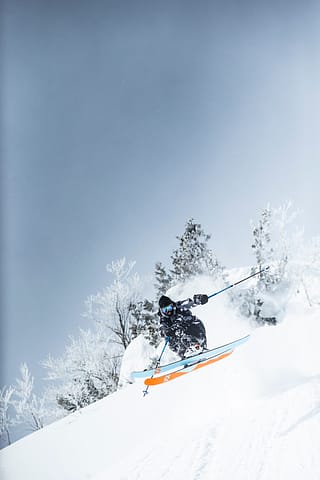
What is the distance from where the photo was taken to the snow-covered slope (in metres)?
3.38

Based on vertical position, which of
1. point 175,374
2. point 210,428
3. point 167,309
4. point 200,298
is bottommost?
point 210,428

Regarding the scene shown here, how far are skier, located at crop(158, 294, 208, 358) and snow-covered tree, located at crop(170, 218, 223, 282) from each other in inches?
467

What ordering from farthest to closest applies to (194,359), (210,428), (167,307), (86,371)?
(86,371)
(194,359)
(167,307)
(210,428)

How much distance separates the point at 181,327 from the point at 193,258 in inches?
497

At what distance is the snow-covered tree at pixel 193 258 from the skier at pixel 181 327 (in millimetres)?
11851

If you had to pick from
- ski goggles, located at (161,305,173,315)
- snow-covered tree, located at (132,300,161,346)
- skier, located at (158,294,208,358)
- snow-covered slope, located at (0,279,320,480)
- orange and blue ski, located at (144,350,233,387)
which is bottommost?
snow-covered slope, located at (0,279,320,480)

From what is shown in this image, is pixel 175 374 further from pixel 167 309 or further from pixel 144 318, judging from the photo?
pixel 144 318

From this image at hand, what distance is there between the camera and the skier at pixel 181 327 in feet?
22.9

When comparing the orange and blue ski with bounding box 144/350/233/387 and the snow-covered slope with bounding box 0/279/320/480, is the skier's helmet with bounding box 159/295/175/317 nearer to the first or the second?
the orange and blue ski with bounding box 144/350/233/387

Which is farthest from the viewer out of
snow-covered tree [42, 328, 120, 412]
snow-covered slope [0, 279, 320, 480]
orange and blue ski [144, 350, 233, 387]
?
snow-covered tree [42, 328, 120, 412]

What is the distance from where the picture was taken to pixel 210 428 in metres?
4.65

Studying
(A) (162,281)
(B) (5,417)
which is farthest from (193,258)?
(B) (5,417)

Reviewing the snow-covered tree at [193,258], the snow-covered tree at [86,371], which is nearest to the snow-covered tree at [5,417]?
the snow-covered tree at [86,371]

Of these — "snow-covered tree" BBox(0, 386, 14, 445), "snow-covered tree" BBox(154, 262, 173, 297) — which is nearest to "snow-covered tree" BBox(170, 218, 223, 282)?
"snow-covered tree" BBox(154, 262, 173, 297)
